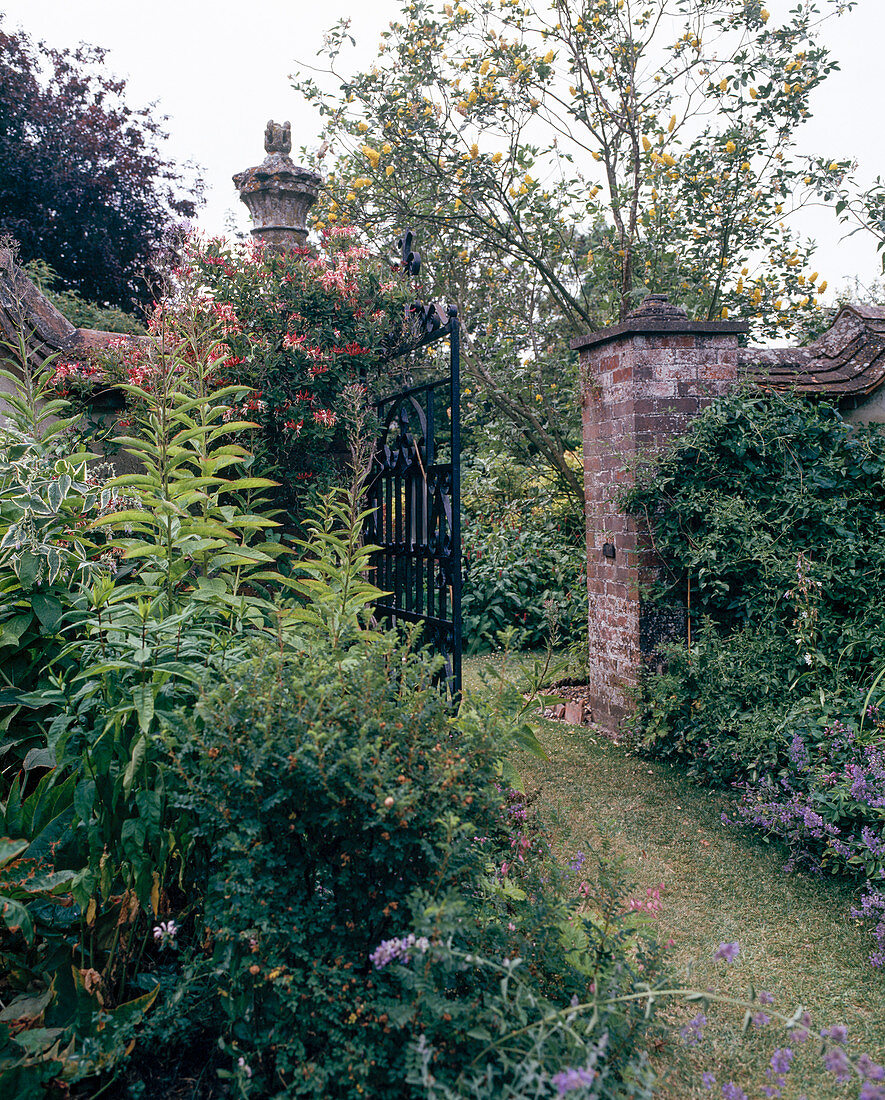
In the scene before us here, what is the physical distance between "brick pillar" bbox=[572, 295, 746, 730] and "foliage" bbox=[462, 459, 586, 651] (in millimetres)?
1646

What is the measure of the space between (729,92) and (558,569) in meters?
4.17

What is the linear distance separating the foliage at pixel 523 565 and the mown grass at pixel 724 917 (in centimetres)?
264

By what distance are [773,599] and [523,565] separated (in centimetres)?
413

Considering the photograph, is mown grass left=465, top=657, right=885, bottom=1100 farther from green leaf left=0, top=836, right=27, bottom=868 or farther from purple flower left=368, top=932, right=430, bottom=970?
green leaf left=0, top=836, right=27, bottom=868

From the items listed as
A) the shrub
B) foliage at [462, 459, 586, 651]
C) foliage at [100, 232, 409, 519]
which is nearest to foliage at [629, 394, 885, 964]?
foliage at [100, 232, 409, 519]

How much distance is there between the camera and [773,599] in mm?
3867

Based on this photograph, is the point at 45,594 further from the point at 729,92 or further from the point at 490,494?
the point at 490,494

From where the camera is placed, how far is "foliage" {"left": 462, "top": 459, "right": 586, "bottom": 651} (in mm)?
7246

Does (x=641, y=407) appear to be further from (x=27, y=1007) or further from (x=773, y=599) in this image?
(x=27, y=1007)

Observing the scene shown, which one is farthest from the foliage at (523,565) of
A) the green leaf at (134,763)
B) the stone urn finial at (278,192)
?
the green leaf at (134,763)

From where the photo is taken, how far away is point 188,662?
1.93 m

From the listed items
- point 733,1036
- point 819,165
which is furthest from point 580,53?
point 733,1036

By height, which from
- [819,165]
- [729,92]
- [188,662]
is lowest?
[188,662]

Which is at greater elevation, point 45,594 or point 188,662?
point 45,594
